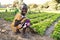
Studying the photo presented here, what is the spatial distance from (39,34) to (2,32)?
6.27 feet

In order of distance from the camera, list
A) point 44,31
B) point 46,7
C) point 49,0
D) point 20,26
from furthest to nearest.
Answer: point 49,0, point 46,7, point 44,31, point 20,26

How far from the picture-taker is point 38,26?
36.5 ft

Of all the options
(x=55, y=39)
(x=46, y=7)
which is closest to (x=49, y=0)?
(x=46, y=7)

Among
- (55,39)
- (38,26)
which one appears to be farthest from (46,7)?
(55,39)

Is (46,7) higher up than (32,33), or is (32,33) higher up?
(32,33)

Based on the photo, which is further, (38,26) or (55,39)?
(38,26)

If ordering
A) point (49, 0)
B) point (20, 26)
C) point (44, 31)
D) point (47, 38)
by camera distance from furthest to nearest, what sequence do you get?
point (49, 0) < point (44, 31) < point (47, 38) < point (20, 26)

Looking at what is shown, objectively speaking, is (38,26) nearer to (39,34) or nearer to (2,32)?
(39,34)

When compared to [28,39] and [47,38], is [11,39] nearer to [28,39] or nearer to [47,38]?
[28,39]

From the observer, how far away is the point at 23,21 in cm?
849

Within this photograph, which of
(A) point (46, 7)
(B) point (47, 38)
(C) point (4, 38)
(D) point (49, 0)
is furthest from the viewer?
(D) point (49, 0)

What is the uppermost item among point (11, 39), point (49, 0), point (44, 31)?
point (11, 39)

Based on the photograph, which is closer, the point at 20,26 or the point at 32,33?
the point at 20,26

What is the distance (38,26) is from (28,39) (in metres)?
2.76
